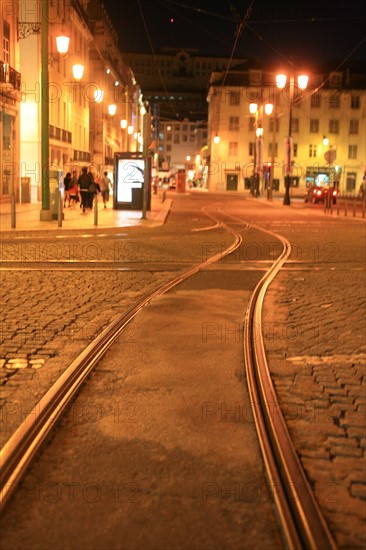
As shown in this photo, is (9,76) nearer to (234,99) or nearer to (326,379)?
(326,379)

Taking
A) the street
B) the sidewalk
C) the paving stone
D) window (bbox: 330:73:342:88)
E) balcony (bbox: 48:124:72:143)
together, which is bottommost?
the paving stone

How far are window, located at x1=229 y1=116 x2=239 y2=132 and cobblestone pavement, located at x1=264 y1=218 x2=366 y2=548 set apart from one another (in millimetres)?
81143

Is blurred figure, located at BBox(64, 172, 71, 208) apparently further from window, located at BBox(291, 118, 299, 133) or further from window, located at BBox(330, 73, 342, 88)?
window, located at BBox(330, 73, 342, 88)

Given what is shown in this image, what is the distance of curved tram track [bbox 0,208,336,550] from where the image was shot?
3.40 metres

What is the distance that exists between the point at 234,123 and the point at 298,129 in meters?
8.25

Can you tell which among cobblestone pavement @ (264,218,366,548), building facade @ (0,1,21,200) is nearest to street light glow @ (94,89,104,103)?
building facade @ (0,1,21,200)

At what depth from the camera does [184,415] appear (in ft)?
16.5

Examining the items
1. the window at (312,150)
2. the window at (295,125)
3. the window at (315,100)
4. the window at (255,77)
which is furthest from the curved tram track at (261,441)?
the window at (315,100)

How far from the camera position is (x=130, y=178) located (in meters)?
30.3

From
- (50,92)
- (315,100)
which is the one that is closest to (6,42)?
(50,92)

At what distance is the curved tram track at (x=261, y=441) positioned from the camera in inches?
134

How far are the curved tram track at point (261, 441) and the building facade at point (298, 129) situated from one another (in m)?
82.1

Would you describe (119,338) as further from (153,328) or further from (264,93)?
(264,93)

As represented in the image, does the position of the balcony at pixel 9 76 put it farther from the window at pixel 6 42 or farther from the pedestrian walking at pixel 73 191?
the pedestrian walking at pixel 73 191
